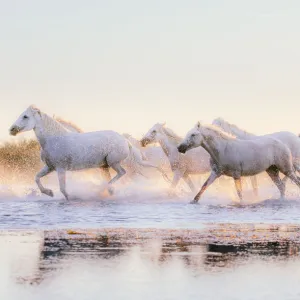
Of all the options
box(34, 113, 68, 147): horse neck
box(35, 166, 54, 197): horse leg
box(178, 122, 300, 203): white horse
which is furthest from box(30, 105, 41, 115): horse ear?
box(178, 122, 300, 203): white horse

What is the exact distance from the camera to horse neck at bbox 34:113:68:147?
2473 cm

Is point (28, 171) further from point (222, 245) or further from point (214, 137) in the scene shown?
point (222, 245)

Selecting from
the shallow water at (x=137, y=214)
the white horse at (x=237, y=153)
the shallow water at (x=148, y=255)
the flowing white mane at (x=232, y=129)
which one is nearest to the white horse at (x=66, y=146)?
the shallow water at (x=137, y=214)

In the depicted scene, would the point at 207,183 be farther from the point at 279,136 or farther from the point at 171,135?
the point at 171,135

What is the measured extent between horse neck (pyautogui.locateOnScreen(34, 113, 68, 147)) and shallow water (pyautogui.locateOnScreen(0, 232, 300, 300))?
13.6 metres

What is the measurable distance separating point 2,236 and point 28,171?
46432mm

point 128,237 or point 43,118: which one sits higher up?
point 43,118

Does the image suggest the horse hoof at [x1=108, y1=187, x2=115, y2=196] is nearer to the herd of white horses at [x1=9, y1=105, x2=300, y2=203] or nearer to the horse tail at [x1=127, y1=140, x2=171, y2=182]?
the herd of white horses at [x1=9, y1=105, x2=300, y2=203]

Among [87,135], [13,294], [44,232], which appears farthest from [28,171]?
[13,294]

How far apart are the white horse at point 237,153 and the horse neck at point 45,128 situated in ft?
11.1

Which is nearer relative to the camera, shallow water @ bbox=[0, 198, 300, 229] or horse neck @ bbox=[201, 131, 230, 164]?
shallow water @ bbox=[0, 198, 300, 229]

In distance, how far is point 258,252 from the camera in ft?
33.0

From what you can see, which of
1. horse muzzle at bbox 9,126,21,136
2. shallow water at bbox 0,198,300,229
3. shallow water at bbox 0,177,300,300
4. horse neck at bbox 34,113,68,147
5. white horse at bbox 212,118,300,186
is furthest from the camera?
white horse at bbox 212,118,300,186

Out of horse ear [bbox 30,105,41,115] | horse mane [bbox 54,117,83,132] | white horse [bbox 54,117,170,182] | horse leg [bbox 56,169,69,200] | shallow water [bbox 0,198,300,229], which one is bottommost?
shallow water [bbox 0,198,300,229]
